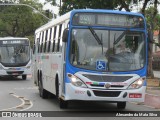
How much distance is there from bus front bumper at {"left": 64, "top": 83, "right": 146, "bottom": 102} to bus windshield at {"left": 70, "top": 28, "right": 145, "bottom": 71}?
616 mm

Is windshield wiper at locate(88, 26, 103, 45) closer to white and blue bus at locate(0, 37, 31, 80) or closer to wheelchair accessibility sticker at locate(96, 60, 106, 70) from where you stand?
wheelchair accessibility sticker at locate(96, 60, 106, 70)

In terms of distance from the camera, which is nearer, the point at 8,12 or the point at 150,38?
the point at 150,38

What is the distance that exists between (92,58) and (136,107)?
11.0ft

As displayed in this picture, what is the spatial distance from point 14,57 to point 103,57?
21912 mm

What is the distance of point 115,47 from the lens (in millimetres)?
14047

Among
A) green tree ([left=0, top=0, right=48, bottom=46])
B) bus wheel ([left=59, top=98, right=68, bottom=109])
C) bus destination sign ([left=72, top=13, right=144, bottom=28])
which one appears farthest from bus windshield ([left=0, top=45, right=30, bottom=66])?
green tree ([left=0, top=0, right=48, bottom=46])

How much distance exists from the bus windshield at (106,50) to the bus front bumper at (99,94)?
62 cm

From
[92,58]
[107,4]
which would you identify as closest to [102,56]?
[92,58]

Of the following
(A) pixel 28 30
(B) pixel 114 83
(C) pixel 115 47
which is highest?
(C) pixel 115 47

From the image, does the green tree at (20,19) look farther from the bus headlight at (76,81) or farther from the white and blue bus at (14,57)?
the bus headlight at (76,81)

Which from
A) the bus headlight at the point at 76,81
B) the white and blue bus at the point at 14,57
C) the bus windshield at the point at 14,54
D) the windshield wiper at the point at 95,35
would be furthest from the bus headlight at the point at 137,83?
the bus windshield at the point at 14,54

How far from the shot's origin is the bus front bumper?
1357cm

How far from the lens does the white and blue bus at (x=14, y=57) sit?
3475 centimetres

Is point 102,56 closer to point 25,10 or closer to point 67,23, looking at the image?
point 67,23
